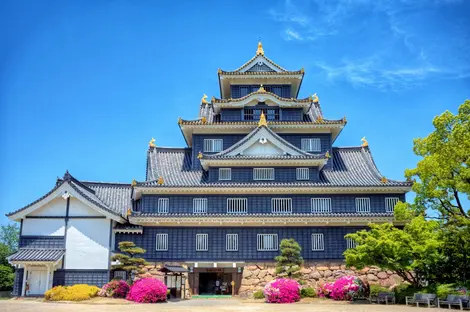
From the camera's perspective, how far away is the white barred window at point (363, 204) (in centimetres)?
3834

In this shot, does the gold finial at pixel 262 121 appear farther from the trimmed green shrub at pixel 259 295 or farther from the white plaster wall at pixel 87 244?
the white plaster wall at pixel 87 244

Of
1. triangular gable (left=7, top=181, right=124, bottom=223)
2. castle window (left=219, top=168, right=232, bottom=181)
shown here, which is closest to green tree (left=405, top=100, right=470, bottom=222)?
castle window (left=219, top=168, right=232, bottom=181)

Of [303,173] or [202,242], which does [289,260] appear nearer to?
[202,242]

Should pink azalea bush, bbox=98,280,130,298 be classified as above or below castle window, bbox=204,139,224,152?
below

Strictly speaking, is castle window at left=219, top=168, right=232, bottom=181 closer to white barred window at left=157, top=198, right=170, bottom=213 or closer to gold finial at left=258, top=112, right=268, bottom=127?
gold finial at left=258, top=112, right=268, bottom=127

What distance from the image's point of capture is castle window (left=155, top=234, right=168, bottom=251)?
122ft

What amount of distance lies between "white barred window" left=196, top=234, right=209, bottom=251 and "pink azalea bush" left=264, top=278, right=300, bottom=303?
7224mm

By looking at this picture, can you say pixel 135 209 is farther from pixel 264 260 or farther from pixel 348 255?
pixel 348 255

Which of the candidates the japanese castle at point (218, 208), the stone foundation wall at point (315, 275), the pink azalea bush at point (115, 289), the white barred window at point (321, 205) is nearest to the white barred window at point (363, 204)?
the japanese castle at point (218, 208)

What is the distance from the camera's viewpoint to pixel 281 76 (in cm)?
4481

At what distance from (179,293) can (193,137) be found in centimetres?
1376

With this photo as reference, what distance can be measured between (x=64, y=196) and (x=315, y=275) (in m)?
20.1

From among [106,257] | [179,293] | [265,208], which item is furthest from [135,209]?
[265,208]

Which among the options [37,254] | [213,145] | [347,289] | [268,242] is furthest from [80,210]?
[347,289]
